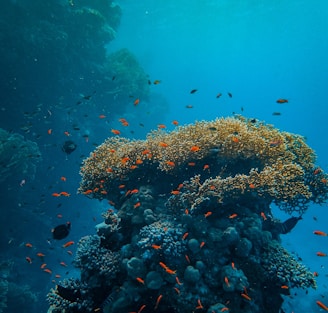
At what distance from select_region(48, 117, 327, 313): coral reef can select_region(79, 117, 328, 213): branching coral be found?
0.03m

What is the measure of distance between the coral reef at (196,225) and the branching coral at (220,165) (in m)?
0.03

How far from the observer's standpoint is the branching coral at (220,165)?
233 inches

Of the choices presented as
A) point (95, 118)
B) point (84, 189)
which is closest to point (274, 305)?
point (84, 189)

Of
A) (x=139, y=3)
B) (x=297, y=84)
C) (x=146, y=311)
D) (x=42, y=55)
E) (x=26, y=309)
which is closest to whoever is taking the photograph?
(x=146, y=311)

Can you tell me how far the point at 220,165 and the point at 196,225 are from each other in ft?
6.25

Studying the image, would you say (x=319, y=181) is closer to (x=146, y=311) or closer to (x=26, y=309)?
(x=146, y=311)

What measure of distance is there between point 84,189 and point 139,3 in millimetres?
50940

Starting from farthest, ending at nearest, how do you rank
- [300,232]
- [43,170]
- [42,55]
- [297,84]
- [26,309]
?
[297,84]
[300,232]
[43,170]
[42,55]
[26,309]

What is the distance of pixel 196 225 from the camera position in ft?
18.3

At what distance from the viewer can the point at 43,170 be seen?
19.1 meters

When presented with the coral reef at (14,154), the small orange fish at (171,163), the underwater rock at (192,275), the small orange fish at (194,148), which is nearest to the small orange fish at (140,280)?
the underwater rock at (192,275)

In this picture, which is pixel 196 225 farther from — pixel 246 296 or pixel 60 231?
pixel 60 231

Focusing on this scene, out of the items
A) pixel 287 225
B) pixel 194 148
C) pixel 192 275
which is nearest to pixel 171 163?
pixel 194 148

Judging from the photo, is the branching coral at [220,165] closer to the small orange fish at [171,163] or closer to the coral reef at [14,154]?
the small orange fish at [171,163]
